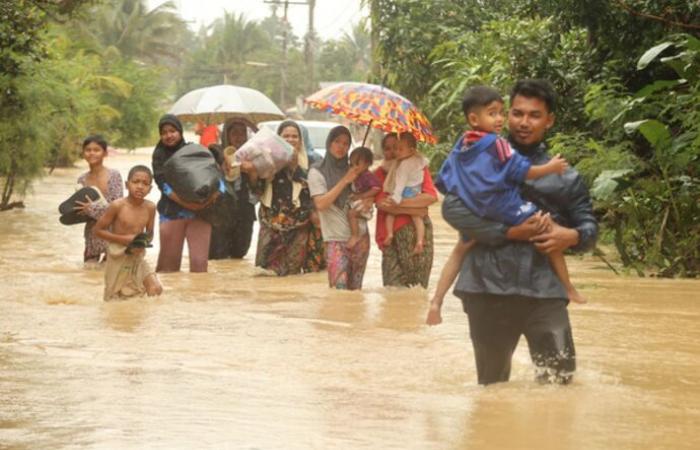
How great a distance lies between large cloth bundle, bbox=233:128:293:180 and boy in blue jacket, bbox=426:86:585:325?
6.12 meters

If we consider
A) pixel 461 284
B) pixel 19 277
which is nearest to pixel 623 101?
pixel 19 277

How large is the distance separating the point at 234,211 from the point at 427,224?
301cm

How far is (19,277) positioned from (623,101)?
550 centimetres

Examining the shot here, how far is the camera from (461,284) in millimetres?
6012

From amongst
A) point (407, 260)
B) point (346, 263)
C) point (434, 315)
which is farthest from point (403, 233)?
point (434, 315)

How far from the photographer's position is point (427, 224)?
35.9 feet

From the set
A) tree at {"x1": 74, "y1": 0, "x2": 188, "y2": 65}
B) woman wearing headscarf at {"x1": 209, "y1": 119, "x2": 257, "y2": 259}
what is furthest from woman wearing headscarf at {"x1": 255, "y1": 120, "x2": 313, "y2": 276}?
tree at {"x1": 74, "y1": 0, "x2": 188, "y2": 65}

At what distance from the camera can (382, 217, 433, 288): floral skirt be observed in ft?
35.8

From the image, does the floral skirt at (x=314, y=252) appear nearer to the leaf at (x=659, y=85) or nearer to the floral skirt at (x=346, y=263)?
the floral skirt at (x=346, y=263)

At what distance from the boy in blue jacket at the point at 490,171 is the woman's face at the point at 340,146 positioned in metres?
4.87

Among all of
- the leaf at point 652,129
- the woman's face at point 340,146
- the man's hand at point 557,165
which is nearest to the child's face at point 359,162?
the woman's face at point 340,146

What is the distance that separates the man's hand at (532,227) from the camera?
5.81 meters

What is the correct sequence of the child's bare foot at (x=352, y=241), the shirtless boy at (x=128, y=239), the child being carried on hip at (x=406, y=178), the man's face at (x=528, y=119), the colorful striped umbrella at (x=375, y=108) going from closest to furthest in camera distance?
the man's face at (x=528, y=119) → the shirtless boy at (x=128, y=239) → the colorful striped umbrella at (x=375, y=108) → the child being carried on hip at (x=406, y=178) → the child's bare foot at (x=352, y=241)

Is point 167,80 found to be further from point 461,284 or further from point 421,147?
point 461,284
